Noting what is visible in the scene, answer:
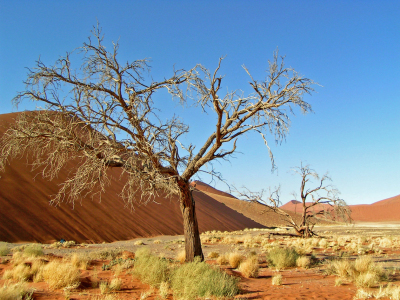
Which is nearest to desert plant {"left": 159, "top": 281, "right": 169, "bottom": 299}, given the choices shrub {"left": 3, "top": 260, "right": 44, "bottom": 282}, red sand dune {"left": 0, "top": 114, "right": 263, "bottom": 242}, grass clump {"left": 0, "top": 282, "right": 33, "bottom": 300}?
grass clump {"left": 0, "top": 282, "right": 33, "bottom": 300}

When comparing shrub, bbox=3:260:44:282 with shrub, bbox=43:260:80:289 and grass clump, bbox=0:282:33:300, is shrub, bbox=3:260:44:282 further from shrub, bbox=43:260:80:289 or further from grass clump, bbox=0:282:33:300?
grass clump, bbox=0:282:33:300

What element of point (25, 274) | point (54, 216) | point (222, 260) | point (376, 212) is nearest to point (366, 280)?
point (222, 260)

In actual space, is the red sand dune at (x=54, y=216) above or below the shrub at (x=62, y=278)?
above

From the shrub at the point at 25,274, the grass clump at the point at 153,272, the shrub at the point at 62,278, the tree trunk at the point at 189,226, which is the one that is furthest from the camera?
the tree trunk at the point at 189,226

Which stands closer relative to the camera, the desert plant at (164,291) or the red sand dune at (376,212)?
the desert plant at (164,291)

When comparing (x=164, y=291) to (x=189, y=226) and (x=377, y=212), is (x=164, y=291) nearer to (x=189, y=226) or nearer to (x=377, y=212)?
(x=189, y=226)

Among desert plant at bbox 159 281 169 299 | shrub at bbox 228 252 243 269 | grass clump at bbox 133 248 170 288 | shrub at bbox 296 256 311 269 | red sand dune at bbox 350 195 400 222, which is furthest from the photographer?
red sand dune at bbox 350 195 400 222

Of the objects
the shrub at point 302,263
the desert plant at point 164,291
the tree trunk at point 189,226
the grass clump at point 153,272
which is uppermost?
the tree trunk at point 189,226

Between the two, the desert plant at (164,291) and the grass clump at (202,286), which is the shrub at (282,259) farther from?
the desert plant at (164,291)

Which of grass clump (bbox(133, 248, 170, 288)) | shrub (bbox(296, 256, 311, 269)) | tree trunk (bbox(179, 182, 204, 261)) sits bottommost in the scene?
shrub (bbox(296, 256, 311, 269))

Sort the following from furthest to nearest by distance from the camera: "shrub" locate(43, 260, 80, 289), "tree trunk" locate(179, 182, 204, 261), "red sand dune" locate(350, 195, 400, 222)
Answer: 1. "red sand dune" locate(350, 195, 400, 222)
2. "tree trunk" locate(179, 182, 204, 261)
3. "shrub" locate(43, 260, 80, 289)

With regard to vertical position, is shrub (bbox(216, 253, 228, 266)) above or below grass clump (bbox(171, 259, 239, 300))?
below

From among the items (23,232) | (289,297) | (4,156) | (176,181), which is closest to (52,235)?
(23,232)

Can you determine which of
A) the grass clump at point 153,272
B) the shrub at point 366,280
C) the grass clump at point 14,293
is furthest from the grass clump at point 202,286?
the shrub at point 366,280
